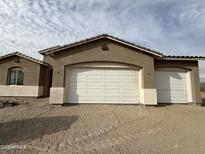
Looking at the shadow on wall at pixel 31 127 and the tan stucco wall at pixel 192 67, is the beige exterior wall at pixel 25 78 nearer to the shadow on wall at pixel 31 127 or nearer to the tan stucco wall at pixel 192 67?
the shadow on wall at pixel 31 127

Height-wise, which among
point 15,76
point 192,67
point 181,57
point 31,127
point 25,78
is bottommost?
point 31,127

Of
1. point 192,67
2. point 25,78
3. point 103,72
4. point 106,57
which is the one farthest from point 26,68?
point 192,67

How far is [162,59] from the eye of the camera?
41.1 feet

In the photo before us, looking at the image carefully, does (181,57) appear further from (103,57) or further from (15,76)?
(15,76)

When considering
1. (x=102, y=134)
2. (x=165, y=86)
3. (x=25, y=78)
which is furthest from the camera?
(x=25, y=78)

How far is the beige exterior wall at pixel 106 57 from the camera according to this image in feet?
36.8

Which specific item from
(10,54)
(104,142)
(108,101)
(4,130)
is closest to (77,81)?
(108,101)

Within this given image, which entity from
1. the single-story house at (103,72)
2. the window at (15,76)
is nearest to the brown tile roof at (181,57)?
the single-story house at (103,72)

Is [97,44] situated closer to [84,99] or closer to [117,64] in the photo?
[117,64]

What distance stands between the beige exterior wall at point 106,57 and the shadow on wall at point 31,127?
13.3ft

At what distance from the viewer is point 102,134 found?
575 centimetres

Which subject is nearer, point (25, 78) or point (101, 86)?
point (101, 86)

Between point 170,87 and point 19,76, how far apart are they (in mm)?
13156

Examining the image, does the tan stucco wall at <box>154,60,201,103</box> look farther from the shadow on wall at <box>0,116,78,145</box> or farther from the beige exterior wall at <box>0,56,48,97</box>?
the beige exterior wall at <box>0,56,48,97</box>
